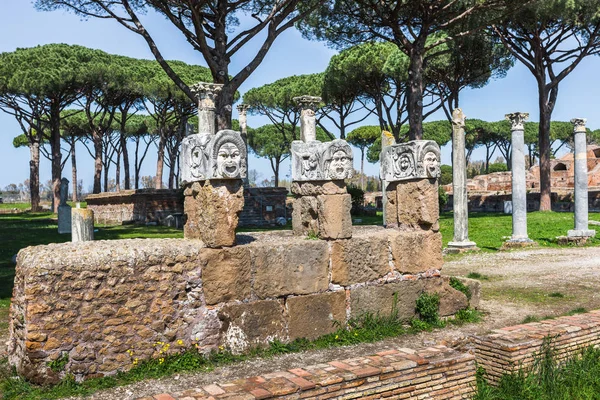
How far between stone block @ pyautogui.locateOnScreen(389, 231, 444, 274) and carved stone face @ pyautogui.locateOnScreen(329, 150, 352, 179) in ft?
2.92

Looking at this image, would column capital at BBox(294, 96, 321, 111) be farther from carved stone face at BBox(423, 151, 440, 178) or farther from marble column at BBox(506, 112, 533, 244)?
marble column at BBox(506, 112, 533, 244)

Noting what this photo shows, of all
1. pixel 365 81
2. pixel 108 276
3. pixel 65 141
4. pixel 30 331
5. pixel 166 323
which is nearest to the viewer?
pixel 30 331

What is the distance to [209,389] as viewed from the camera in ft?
10.2

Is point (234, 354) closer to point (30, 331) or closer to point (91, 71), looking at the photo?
point (30, 331)

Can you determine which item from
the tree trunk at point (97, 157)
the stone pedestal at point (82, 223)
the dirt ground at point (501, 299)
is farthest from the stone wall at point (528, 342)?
the tree trunk at point (97, 157)

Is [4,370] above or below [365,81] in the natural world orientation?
below

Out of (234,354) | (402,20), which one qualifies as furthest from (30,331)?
(402,20)

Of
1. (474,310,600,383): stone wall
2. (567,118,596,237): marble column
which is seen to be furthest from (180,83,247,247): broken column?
(567,118,596,237): marble column

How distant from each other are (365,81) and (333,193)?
18.6m

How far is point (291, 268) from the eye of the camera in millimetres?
5277

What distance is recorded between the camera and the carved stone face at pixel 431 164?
6117 millimetres

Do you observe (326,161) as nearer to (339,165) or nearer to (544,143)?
(339,165)

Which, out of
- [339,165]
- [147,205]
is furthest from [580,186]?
[147,205]

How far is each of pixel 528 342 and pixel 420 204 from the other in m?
2.32
